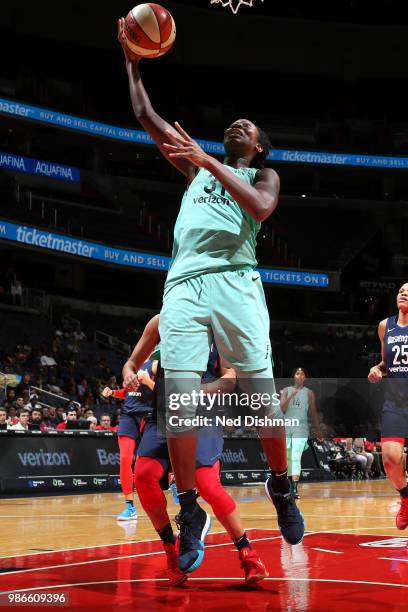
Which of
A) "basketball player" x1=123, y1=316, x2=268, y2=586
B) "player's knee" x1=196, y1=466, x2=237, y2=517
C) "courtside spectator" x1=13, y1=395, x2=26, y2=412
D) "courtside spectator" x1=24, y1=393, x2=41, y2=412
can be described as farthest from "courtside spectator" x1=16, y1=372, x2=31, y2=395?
"player's knee" x1=196, y1=466, x2=237, y2=517

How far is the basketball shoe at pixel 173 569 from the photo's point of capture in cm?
496

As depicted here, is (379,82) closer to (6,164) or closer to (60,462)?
(6,164)

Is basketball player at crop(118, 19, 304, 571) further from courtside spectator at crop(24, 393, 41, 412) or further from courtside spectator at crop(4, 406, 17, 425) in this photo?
courtside spectator at crop(24, 393, 41, 412)

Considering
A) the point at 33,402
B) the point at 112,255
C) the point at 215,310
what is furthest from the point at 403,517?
the point at 112,255

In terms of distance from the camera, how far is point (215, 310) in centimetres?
465

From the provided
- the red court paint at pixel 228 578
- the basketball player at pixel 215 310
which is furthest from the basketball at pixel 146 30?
the red court paint at pixel 228 578

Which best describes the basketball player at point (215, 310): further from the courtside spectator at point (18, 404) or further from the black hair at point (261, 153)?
the courtside spectator at point (18, 404)

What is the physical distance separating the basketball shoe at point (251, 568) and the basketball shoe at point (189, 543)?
0.28 m

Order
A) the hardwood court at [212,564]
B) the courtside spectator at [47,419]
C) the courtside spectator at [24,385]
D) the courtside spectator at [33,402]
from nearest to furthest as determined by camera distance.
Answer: the hardwood court at [212,564], the courtside spectator at [47,419], the courtside spectator at [33,402], the courtside spectator at [24,385]

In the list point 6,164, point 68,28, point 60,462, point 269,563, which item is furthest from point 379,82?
point 269,563

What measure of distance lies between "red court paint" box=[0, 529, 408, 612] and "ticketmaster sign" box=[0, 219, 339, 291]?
2232cm

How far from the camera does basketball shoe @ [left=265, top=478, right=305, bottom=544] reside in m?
4.77

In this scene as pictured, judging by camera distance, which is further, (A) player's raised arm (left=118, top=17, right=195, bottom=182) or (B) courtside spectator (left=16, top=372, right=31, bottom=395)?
(B) courtside spectator (left=16, top=372, right=31, bottom=395)

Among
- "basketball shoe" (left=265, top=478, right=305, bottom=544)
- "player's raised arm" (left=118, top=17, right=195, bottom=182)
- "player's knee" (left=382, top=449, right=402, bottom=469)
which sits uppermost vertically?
"player's raised arm" (left=118, top=17, right=195, bottom=182)
